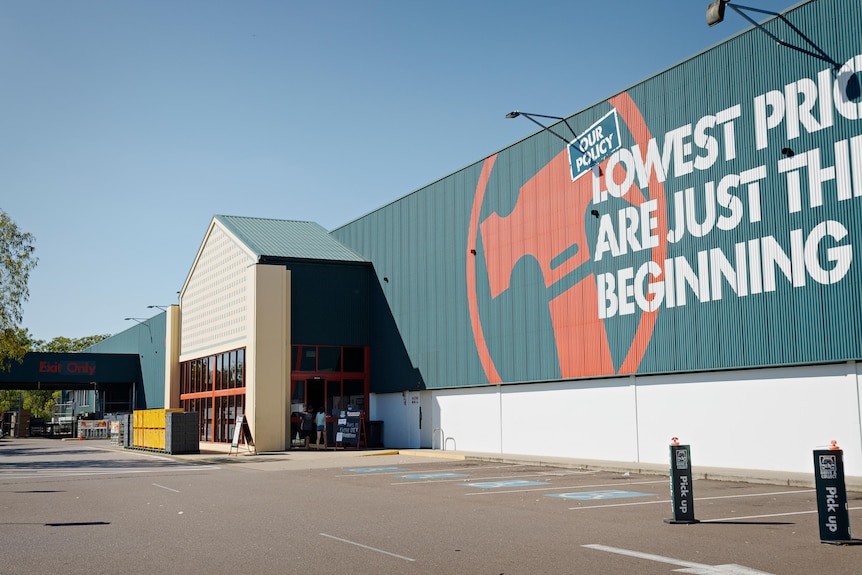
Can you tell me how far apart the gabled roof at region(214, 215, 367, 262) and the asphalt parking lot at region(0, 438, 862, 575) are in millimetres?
17799

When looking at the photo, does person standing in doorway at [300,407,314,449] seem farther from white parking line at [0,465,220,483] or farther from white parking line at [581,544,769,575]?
white parking line at [581,544,769,575]

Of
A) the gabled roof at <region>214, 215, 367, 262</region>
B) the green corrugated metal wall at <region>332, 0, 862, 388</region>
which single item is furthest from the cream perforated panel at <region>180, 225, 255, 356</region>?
the green corrugated metal wall at <region>332, 0, 862, 388</region>

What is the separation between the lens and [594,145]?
26969 mm

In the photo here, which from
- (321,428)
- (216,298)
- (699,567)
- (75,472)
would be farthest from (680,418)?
(216,298)

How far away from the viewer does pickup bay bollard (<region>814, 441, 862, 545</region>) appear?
1031cm

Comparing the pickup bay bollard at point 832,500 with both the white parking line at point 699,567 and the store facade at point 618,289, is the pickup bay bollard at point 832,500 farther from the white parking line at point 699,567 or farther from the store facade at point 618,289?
the store facade at point 618,289

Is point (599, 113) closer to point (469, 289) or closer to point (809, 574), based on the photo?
point (469, 289)

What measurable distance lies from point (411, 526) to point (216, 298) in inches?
1275

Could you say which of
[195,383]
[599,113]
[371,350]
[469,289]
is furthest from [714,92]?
[195,383]

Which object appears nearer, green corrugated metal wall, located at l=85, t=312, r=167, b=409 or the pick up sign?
the pick up sign

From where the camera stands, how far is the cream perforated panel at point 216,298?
39.2 metres

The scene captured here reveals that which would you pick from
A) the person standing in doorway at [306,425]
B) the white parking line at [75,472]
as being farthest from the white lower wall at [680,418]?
the white parking line at [75,472]

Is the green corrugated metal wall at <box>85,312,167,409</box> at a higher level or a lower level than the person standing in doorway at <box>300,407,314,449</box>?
higher

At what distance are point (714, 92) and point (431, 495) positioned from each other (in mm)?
12977
